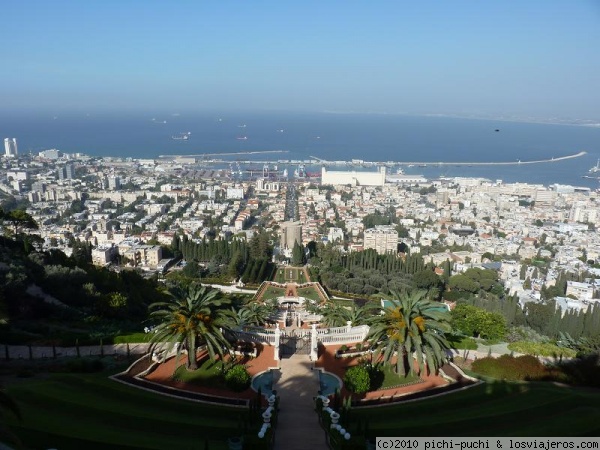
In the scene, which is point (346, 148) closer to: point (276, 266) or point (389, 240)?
point (389, 240)

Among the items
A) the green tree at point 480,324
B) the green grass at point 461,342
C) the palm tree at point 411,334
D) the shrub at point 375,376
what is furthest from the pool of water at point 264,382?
the green tree at point 480,324

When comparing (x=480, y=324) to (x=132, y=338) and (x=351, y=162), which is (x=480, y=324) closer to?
(x=132, y=338)

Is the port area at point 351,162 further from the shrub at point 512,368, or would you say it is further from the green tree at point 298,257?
the shrub at point 512,368

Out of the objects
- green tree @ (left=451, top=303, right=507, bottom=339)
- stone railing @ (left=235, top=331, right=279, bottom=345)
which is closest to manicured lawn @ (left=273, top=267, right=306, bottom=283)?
green tree @ (left=451, top=303, right=507, bottom=339)

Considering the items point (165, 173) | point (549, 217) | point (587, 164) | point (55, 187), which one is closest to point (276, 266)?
point (549, 217)

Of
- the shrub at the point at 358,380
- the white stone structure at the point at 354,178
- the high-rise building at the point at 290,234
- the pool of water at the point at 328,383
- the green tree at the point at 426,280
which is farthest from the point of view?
the white stone structure at the point at 354,178

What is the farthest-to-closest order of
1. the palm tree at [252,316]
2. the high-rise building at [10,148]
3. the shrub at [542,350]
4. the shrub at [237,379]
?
the high-rise building at [10,148]
the palm tree at [252,316]
the shrub at [542,350]
the shrub at [237,379]

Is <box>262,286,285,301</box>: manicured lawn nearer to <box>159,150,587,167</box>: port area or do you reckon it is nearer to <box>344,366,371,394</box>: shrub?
<box>344,366,371,394</box>: shrub
